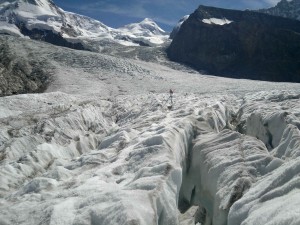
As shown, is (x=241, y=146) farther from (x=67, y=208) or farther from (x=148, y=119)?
(x=148, y=119)

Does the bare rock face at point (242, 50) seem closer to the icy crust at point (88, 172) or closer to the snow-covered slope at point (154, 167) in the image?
the snow-covered slope at point (154, 167)

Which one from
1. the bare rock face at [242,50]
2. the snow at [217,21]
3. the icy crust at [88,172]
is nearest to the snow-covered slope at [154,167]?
the icy crust at [88,172]

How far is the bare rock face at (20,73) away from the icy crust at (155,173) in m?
33.4

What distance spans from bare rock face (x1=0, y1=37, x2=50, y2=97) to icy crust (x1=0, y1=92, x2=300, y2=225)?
1316 inches

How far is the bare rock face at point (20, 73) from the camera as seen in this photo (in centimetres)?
6328

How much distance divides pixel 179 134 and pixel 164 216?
7.94 metres

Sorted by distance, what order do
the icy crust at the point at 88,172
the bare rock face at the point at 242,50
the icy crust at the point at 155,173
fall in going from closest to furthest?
1. the icy crust at the point at 155,173
2. the icy crust at the point at 88,172
3. the bare rock face at the point at 242,50

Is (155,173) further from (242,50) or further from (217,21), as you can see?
Answer: (217,21)

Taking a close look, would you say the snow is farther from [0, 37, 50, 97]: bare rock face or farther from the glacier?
the glacier

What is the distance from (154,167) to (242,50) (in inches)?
4403

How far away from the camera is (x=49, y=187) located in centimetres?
1794

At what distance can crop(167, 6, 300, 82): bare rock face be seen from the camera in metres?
114

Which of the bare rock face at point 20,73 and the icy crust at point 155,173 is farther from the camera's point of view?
the bare rock face at point 20,73

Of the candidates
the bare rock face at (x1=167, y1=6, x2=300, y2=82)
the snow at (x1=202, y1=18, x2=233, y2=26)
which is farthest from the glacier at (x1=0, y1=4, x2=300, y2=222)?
Answer: the snow at (x1=202, y1=18, x2=233, y2=26)
